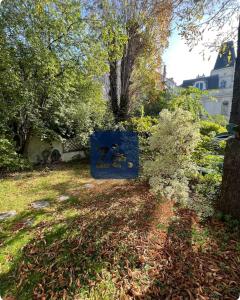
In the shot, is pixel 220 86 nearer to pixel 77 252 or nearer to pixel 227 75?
pixel 227 75

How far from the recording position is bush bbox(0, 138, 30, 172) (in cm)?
523

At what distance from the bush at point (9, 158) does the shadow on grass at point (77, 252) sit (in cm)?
330

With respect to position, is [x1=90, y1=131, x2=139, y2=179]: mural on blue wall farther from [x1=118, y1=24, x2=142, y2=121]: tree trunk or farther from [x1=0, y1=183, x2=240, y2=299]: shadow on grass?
[x1=0, y1=183, x2=240, y2=299]: shadow on grass

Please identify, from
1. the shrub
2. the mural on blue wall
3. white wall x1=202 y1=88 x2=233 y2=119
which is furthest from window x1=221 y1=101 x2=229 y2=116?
the shrub

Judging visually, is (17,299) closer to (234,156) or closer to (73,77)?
(234,156)

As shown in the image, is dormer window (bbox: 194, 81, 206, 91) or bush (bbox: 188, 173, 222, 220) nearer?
bush (bbox: 188, 173, 222, 220)

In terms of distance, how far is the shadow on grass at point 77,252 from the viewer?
1794 millimetres

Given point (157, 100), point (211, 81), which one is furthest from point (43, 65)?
point (211, 81)

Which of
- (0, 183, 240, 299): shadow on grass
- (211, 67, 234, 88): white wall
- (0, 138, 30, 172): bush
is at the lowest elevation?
(0, 183, 240, 299): shadow on grass

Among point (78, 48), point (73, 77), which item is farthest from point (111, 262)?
point (78, 48)

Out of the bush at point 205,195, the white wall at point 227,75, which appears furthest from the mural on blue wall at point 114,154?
the white wall at point 227,75

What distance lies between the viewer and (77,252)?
86.3 inches

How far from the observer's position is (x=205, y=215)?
9.96ft

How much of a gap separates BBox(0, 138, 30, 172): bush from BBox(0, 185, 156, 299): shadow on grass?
330 centimetres
